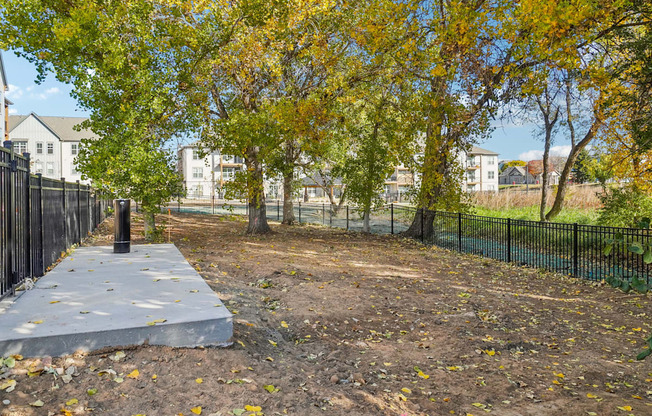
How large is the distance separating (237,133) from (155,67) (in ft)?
10.4

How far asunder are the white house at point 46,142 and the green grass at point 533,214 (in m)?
46.8

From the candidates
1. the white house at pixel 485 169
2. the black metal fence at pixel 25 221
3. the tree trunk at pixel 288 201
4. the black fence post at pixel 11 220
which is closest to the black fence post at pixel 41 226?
the black metal fence at pixel 25 221

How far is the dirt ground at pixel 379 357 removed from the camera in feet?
12.6

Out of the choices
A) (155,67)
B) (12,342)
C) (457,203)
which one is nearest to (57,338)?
(12,342)

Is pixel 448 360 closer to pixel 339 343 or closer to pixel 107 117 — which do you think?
pixel 339 343

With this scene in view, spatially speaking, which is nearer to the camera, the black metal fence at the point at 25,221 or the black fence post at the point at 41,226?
the black metal fence at the point at 25,221

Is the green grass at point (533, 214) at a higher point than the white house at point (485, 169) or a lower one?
lower

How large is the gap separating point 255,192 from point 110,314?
43.3 ft

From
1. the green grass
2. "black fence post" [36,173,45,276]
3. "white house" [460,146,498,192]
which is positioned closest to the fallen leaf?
"black fence post" [36,173,45,276]

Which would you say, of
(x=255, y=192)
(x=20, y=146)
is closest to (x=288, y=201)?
(x=255, y=192)

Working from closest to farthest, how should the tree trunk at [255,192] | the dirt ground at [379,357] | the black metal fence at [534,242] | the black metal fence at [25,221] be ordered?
the dirt ground at [379,357] < the black metal fence at [25,221] < the black metal fence at [534,242] < the tree trunk at [255,192]

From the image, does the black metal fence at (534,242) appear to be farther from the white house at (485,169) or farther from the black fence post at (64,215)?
the white house at (485,169)

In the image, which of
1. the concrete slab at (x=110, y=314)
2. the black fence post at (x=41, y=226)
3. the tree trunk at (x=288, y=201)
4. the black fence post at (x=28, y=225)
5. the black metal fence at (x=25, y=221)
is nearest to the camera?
the concrete slab at (x=110, y=314)

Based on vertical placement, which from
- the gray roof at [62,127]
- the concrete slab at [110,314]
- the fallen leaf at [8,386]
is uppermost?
the gray roof at [62,127]
